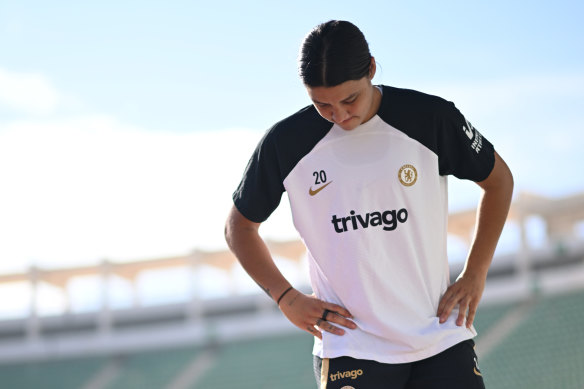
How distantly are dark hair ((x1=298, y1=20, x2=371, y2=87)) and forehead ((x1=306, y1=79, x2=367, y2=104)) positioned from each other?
0.03ft

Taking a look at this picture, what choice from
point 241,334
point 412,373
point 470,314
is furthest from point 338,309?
Result: point 241,334

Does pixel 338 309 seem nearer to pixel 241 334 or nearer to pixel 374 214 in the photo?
pixel 374 214

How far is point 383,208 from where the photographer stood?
2113 mm

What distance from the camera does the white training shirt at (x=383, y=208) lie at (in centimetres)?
211

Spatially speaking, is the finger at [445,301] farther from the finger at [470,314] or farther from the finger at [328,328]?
the finger at [328,328]

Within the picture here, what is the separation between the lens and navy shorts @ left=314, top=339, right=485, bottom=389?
2.06 m

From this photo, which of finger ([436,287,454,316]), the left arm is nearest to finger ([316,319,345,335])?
finger ([436,287,454,316])

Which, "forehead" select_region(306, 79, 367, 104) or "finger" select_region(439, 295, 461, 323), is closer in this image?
"forehead" select_region(306, 79, 367, 104)

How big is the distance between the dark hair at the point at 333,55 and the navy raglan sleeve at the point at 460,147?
0.28 m

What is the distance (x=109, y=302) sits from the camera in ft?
45.3

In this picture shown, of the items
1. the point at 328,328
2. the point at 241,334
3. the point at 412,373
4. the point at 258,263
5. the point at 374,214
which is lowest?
the point at 241,334

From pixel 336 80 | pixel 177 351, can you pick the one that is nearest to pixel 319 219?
pixel 336 80

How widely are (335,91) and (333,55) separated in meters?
0.09

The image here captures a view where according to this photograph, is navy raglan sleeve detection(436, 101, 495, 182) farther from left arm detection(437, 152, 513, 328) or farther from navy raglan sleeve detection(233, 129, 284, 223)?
navy raglan sleeve detection(233, 129, 284, 223)
